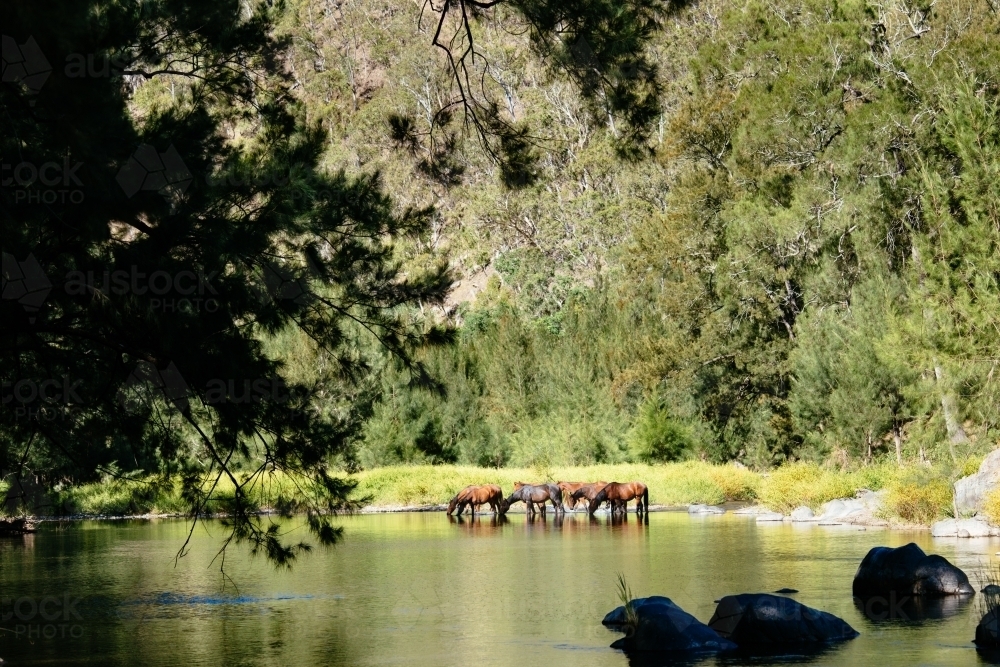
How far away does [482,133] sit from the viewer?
36.9ft

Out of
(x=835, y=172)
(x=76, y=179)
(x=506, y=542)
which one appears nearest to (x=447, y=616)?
(x=76, y=179)

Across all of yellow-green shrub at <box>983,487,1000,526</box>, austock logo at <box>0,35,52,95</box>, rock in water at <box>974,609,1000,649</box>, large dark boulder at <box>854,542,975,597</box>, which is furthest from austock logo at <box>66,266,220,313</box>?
yellow-green shrub at <box>983,487,1000,526</box>

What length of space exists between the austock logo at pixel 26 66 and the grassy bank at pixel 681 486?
18673 millimetres

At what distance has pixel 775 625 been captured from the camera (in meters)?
11.7

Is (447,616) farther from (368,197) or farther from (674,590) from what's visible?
(368,197)

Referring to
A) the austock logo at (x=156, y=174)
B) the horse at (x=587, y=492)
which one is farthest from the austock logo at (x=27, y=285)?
the horse at (x=587, y=492)

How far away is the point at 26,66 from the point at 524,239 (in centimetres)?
5896

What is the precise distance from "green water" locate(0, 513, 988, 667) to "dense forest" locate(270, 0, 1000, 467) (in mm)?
7088

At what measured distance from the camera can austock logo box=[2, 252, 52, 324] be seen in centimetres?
998

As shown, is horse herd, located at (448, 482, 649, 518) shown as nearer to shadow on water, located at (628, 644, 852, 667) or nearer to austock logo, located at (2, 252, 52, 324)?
shadow on water, located at (628, 644, 852, 667)

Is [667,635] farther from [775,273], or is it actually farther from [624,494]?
[775,273]

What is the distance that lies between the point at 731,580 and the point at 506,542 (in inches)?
342

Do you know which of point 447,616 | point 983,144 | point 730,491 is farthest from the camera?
point 730,491

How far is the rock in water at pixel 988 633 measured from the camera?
10789 mm
